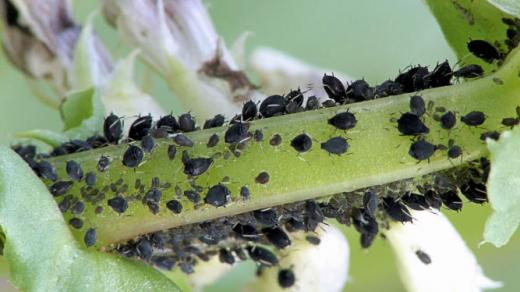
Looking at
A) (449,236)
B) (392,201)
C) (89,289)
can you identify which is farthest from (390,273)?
(89,289)

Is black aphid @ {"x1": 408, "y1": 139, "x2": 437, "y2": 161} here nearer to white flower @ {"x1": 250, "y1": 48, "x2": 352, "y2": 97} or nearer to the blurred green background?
white flower @ {"x1": 250, "y1": 48, "x2": 352, "y2": 97}

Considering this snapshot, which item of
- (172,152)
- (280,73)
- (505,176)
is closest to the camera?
(505,176)

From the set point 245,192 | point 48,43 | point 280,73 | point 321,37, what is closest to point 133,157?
point 245,192

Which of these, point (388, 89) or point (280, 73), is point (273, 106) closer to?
point (388, 89)

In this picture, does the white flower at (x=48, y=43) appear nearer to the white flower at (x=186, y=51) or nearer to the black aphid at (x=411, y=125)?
the white flower at (x=186, y=51)

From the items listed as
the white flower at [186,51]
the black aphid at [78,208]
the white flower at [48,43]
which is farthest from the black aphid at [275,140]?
the white flower at [48,43]

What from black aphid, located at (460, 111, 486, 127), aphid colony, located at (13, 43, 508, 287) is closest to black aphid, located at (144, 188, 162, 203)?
aphid colony, located at (13, 43, 508, 287)

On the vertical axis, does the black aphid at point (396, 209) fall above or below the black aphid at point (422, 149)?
below
